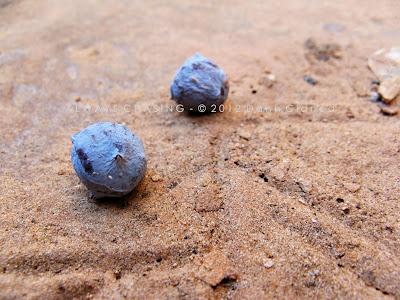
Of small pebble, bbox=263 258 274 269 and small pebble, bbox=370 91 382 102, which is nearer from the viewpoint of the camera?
small pebble, bbox=263 258 274 269

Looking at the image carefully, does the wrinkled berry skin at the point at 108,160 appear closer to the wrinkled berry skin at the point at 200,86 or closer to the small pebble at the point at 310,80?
the wrinkled berry skin at the point at 200,86

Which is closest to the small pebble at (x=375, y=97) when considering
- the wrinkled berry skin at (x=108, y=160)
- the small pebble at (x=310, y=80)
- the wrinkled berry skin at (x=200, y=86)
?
the small pebble at (x=310, y=80)

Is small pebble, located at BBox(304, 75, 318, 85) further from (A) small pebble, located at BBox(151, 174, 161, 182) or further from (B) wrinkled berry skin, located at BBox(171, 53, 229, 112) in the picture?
(A) small pebble, located at BBox(151, 174, 161, 182)

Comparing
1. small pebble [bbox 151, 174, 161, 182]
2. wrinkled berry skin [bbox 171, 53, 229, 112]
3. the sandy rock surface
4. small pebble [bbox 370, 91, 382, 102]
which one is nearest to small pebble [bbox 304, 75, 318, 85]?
the sandy rock surface

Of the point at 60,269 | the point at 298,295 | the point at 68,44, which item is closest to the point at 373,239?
the point at 298,295

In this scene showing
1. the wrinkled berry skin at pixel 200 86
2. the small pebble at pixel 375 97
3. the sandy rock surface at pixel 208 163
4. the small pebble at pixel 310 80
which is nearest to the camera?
the sandy rock surface at pixel 208 163

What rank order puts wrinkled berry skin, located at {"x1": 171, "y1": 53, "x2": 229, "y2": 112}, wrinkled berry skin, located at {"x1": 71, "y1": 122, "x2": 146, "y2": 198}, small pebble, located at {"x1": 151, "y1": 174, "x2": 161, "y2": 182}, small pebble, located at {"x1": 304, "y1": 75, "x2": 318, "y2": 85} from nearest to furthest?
1. wrinkled berry skin, located at {"x1": 71, "y1": 122, "x2": 146, "y2": 198}
2. small pebble, located at {"x1": 151, "y1": 174, "x2": 161, "y2": 182}
3. wrinkled berry skin, located at {"x1": 171, "y1": 53, "x2": 229, "y2": 112}
4. small pebble, located at {"x1": 304, "y1": 75, "x2": 318, "y2": 85}
